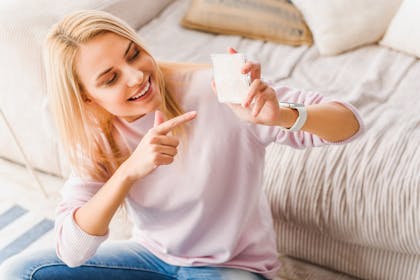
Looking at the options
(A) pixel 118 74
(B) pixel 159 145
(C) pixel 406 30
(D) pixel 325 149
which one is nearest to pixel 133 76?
(A) pixel 118 74

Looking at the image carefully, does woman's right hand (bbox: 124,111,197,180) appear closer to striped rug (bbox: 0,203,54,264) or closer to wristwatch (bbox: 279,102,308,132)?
wristwatch (bbox: 279,102,308,132)

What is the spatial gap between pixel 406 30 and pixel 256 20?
48 centimetres

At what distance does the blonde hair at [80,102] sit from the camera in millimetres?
939

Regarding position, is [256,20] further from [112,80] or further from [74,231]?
[74,231]

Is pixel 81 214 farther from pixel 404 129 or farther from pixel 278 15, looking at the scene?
pixel 278 15

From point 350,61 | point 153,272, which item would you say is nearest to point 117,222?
point 153,272

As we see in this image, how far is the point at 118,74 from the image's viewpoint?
37.6 inches

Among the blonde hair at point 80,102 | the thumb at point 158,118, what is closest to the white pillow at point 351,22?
the blonde hair at point 80,102

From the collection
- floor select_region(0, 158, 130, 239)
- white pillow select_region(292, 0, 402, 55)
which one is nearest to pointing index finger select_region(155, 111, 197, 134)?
white pillow select_region(292, 0, 402, 55)

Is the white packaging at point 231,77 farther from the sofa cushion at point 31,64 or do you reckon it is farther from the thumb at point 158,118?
the sofa cushion at point 31,64

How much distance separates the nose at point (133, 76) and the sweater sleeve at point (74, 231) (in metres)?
0.25

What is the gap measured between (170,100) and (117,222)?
753 mm

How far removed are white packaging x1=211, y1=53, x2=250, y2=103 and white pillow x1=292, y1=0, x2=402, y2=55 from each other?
0.86 meters

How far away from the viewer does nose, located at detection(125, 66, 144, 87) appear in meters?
0.94
